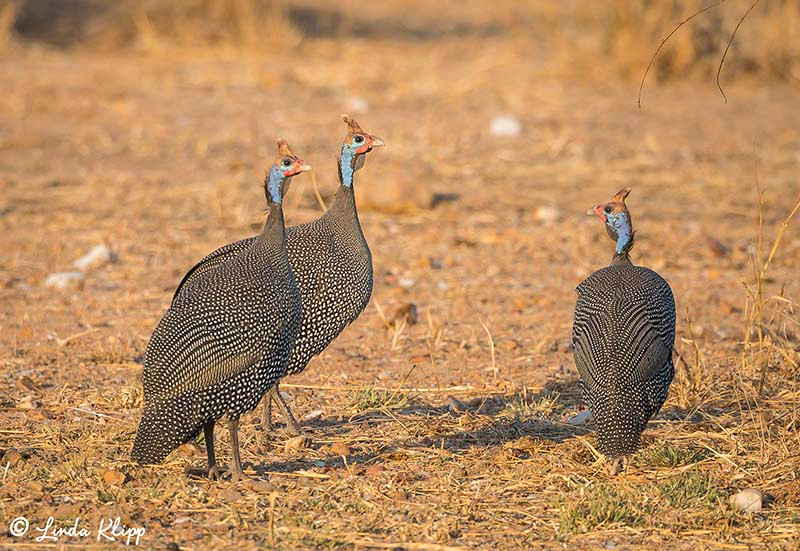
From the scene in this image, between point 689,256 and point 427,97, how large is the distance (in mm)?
4666

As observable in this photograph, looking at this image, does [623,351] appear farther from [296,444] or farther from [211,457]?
[211,457]

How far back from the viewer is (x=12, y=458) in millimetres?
4098

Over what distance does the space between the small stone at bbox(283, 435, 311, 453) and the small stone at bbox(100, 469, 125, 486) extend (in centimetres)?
65

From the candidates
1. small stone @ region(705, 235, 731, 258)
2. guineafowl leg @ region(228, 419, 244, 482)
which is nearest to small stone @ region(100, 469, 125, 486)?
guineafowl leg @ region(228, 419, 244, 482)

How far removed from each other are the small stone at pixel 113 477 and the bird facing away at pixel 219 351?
19 centimetres

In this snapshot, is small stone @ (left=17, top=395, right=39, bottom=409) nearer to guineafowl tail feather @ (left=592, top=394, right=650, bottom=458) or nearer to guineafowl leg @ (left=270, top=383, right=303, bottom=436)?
guineafowl leg @ (left=270, top=383, right=303, bottom=436)

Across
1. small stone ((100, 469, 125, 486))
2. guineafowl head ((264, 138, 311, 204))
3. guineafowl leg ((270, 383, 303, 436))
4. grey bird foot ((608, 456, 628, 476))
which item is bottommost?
grey bird foot ((608, 456, 628, 476))

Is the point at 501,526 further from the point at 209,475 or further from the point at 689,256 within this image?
the point at 689,256

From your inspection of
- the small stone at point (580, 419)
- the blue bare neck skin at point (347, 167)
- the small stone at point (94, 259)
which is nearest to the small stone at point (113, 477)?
the blue bare neck skin at point (347, 167)

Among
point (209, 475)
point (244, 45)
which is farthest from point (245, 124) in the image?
point (209, 475)

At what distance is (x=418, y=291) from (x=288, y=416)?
2116mm

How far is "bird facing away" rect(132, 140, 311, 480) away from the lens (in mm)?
3744

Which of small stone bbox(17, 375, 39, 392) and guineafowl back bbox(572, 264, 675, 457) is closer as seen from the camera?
guineafowl back bbox(572, 264, 675, 457)

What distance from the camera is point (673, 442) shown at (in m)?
4.39
